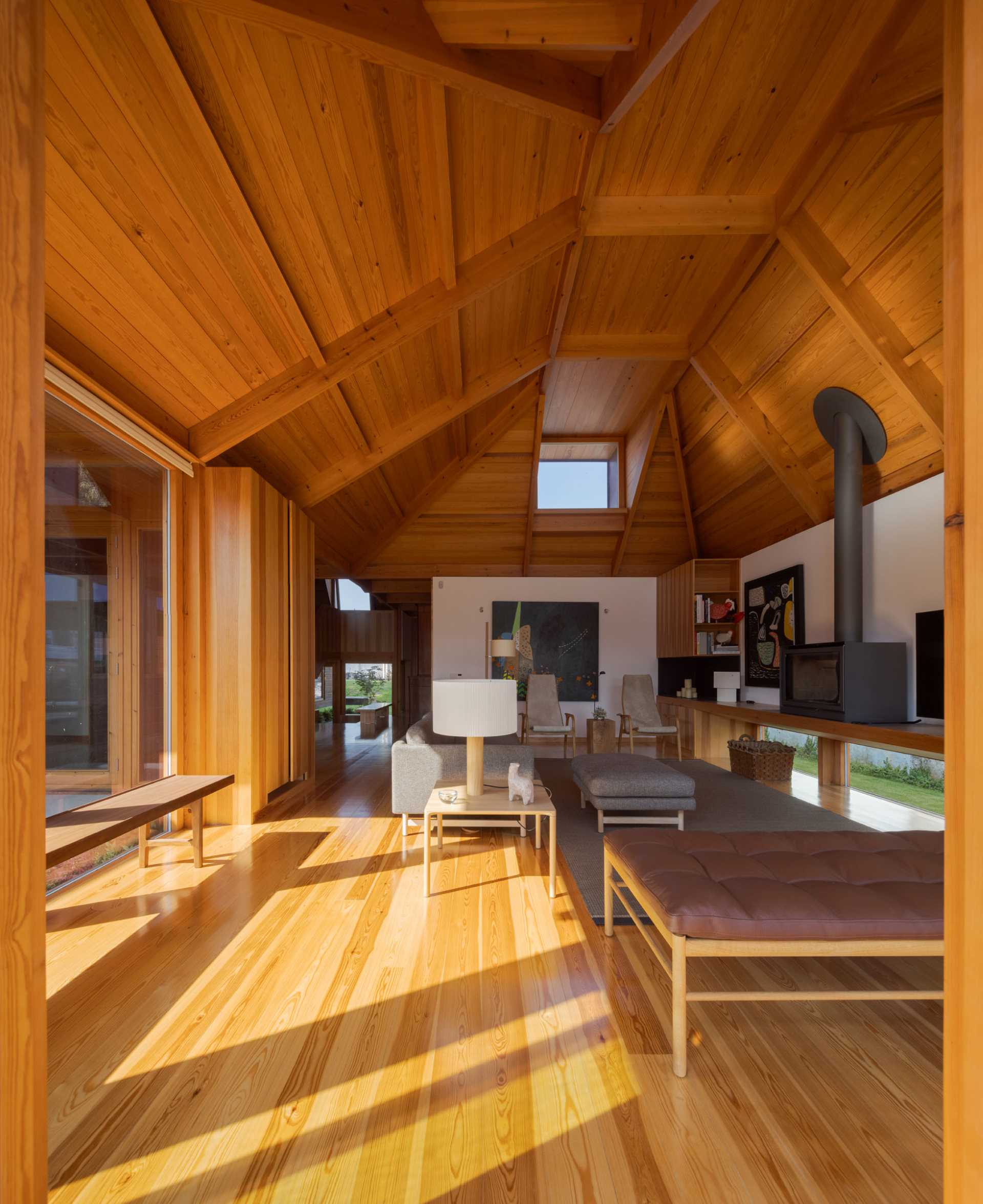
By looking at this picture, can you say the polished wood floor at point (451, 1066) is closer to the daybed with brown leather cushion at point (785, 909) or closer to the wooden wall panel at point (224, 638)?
the daybed with brown leather cushion at point (785, 909)

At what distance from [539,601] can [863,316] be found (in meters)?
5.49

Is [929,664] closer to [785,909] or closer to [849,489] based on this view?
[849,489]

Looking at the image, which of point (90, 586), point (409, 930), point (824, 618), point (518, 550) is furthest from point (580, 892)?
point (518, 550)

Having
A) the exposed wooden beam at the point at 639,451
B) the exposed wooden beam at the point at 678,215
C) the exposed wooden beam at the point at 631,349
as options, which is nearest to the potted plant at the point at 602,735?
the exposed wooden beam at the point at 639,451

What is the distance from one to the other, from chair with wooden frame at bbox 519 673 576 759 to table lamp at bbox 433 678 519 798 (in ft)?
13.7

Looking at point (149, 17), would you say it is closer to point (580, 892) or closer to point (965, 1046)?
point (965, 1046)

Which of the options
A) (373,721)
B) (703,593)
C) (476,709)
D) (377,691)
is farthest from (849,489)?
(377,691)

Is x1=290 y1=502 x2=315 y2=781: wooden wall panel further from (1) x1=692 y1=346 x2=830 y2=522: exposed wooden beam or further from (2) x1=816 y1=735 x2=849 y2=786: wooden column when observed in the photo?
(2) x1=816 y1=735 x2=849 y2=786: wooden column

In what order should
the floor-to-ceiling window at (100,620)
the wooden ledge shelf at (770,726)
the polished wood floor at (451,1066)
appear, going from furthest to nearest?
the wooden ledge shelf at (770,726)
the floor-to-ceiling window at (100,620)
the polished wood floor at (451,1066)

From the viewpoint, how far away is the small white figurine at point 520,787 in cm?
315

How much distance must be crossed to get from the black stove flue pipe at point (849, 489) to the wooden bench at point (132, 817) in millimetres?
4289

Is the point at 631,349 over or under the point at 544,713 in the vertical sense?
over

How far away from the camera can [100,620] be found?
3.31m

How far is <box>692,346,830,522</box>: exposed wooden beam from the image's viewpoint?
5.62 metres
